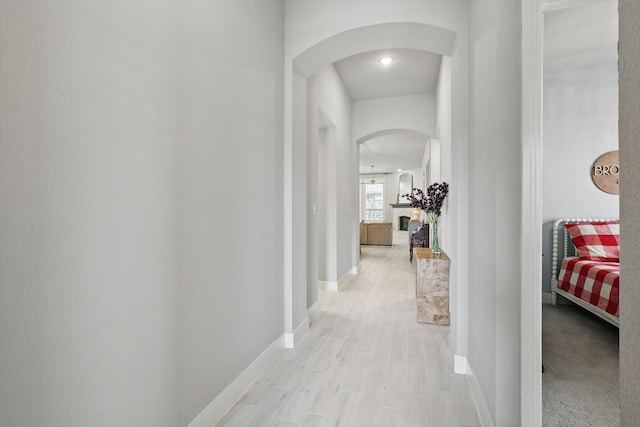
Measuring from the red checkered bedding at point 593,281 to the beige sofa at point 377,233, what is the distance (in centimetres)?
546

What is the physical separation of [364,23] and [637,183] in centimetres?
217

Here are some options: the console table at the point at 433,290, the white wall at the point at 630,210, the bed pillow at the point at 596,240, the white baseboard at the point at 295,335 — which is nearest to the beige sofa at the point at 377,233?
the bed pillow at the point at 596,240

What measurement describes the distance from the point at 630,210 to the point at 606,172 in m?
3.86

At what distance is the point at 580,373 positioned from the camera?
6.34ft

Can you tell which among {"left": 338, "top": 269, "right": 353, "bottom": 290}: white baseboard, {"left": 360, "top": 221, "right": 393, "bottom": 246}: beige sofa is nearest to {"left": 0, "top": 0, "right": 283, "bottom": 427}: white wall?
{"left": 338, "top": 269, "right": 353, "bottom": 290}: white baseboard

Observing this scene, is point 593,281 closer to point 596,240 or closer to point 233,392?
point 596,240

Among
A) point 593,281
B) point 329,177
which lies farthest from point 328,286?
point 593,281

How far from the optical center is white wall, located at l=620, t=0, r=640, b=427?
47cm

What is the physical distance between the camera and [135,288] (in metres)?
1.12

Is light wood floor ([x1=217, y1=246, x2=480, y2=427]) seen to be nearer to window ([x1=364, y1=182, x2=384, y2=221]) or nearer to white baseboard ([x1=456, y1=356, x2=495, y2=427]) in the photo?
white baseboard ([x1=456, y1=356, x2=495, y2=427])

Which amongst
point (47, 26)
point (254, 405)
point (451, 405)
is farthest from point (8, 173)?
point (451, 405)

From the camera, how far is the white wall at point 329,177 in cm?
323

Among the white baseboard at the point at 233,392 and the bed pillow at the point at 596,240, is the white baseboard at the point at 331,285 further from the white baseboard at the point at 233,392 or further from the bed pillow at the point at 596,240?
the bed pillow at the point at 596,240

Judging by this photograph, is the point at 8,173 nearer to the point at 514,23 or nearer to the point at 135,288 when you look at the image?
the point at 135,288
